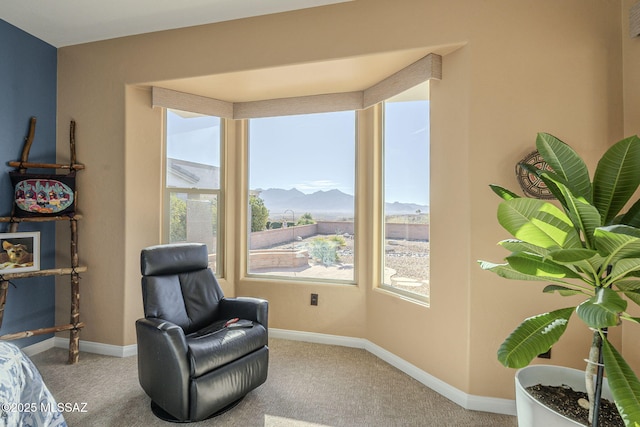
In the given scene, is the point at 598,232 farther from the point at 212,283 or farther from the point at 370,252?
the point at 212,283

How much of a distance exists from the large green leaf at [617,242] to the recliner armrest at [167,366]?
6.81 feet

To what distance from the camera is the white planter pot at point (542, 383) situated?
4.51ft

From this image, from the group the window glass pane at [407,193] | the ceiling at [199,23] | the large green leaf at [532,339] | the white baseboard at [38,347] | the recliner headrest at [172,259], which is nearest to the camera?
the large green leaf at [532,339]

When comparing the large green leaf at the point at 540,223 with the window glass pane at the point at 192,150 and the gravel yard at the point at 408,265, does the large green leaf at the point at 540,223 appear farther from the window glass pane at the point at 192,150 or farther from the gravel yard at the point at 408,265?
the window glass pane at the point at 192,150

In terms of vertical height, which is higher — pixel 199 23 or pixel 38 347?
pixel 199 23

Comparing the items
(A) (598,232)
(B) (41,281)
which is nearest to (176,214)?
(B) (41,281)

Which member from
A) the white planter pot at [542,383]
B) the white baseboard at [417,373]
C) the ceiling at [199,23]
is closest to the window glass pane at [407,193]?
the ceiling at [199,23]

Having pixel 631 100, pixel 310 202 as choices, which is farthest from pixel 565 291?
pixel 310 202

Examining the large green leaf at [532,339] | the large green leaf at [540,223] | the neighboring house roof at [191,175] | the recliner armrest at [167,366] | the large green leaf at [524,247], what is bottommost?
the recliner armrest at [167,366]

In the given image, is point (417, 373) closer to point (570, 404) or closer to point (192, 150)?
point (570, 404)

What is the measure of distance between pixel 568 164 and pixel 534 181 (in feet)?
1.94

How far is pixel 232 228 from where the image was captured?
3.47 m

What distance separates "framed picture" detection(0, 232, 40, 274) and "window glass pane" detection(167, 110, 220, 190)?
3.80 ft

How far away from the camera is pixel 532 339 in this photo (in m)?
1.33
